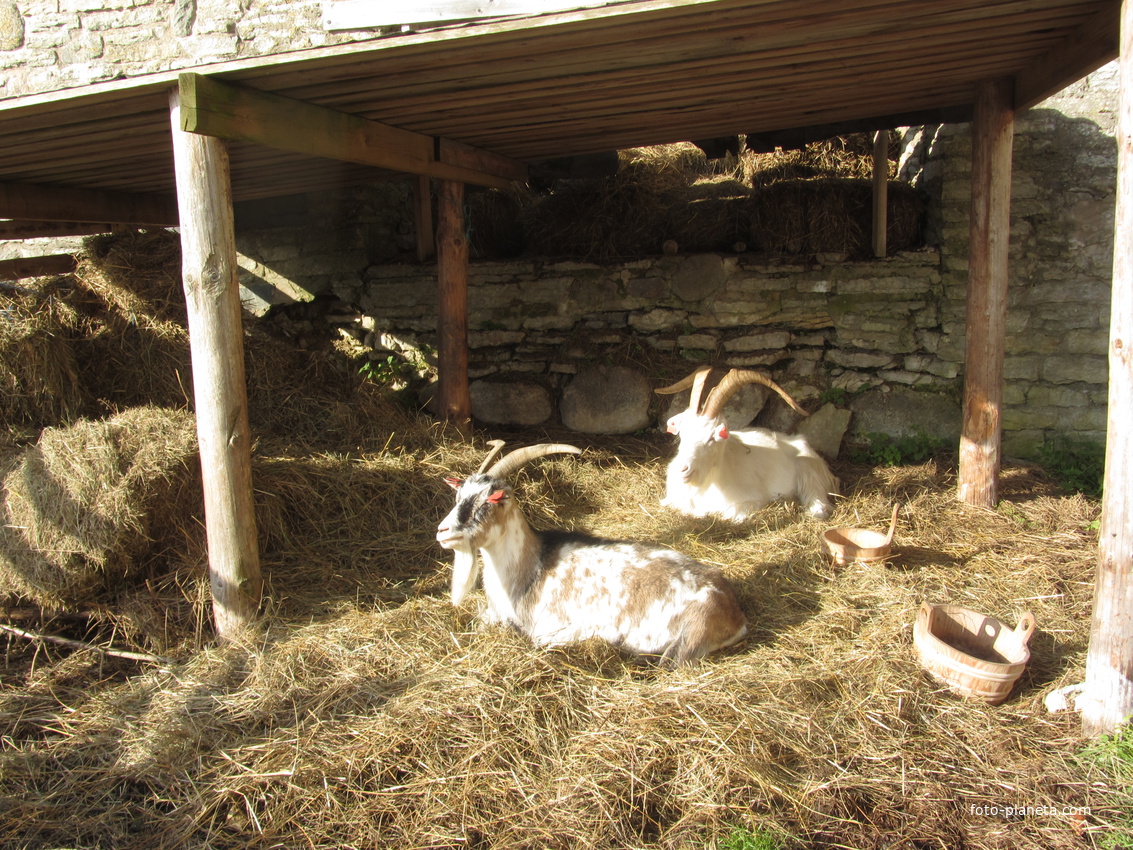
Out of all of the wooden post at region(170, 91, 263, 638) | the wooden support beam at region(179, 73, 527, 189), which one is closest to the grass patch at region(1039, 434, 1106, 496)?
the wooden support beam at region(179, 73, 527, 189)

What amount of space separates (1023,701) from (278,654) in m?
3.41

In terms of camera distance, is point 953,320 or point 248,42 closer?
point 248,42

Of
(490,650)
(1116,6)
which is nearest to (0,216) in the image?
(490,650)

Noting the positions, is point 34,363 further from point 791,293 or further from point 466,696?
point 791,293

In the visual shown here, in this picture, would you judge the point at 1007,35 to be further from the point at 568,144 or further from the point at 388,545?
the point at 388,545

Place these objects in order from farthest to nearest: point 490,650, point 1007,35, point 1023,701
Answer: point 1007,35, point 490,650, point 1023,701

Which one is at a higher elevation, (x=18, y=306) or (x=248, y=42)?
(x=248, y=42)

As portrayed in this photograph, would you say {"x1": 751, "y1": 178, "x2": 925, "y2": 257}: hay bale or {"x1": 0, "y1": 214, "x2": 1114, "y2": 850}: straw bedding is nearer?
{"x1": 0, "y1": 214, "x2": 1114, "y2": 850}: straw bedding

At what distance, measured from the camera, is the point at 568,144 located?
6250mm

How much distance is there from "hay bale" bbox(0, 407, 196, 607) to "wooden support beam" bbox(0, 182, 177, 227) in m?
2.67

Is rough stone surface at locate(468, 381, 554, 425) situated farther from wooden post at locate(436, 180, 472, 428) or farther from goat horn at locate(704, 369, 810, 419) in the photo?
goat horn at locate(704, 369, 810, 419)

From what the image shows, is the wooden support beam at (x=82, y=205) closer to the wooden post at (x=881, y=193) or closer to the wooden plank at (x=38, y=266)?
the wooden plank at (x=38, y=266)

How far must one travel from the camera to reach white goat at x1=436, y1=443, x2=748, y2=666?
360 cm

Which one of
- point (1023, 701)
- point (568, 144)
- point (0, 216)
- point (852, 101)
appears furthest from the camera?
point (568, 144)
